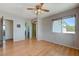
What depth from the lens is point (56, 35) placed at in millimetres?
3674

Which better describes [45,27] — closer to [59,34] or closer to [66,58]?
[59,34]

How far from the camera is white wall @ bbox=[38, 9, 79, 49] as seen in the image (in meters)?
3.51

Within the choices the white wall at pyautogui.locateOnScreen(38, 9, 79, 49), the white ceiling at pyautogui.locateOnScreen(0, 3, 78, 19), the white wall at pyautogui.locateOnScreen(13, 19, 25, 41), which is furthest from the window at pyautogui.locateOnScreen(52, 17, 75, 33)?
the white wall at pyautogui.locateOnScreen(13, 19, 25, 41)

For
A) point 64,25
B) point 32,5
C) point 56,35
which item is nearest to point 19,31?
point 56,35

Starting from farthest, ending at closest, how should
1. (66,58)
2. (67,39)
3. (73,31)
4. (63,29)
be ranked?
(67,39) < (73,31) < (63,29) < (66,58)

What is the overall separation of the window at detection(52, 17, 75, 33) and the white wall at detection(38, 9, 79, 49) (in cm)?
16

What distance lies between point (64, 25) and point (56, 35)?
636mm

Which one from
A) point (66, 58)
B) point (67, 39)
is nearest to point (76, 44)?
point (67, 39)

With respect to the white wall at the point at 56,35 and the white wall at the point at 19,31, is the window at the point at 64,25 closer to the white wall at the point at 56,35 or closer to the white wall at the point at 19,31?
the white wall at the point at 56,35

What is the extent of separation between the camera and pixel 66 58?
1.67 m

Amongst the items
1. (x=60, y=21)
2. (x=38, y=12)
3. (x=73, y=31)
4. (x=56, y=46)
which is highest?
(x=38, y=12)

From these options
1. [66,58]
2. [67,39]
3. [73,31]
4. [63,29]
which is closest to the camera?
[66,58]

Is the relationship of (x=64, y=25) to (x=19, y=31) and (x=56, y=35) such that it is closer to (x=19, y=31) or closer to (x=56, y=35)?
(x=56, y=35)

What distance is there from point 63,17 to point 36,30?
1.00 metres
